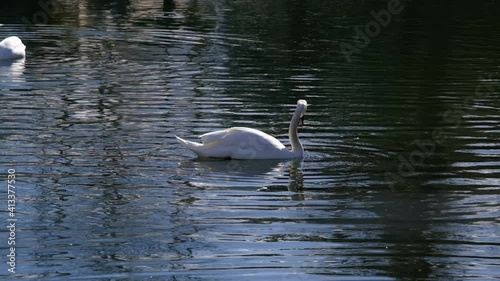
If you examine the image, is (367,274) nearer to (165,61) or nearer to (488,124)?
(488,124)

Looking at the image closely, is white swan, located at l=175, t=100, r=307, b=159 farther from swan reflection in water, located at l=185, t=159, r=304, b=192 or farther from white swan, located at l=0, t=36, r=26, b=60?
white swan, located at l=0, t=36, r=26, b=60

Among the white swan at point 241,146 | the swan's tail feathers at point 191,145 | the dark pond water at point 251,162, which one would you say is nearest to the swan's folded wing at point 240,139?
the white swan at point 241,146

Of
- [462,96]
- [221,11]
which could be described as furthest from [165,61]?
[221,11]

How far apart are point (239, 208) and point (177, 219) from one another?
26.4 inches

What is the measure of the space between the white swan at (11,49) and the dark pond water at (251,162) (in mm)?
157

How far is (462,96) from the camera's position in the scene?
17922mm

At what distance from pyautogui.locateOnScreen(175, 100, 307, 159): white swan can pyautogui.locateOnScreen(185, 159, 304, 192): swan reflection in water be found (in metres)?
0.08

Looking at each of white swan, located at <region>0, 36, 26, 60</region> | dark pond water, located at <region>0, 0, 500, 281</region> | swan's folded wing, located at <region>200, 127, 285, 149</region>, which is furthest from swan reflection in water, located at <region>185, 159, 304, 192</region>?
white swan, located at <region>0, 36, 26, 60</region>

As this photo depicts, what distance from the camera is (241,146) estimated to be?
1317 centimetres

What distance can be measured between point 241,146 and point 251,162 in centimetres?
21

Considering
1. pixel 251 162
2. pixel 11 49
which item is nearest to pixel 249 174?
pixel 251 162

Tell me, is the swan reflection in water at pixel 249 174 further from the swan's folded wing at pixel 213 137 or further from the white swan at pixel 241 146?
the swan's folded wing at pixel 213 137

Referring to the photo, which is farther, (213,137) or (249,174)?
(213,137)

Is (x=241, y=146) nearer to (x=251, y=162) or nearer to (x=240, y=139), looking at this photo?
(x=240, y=139)
